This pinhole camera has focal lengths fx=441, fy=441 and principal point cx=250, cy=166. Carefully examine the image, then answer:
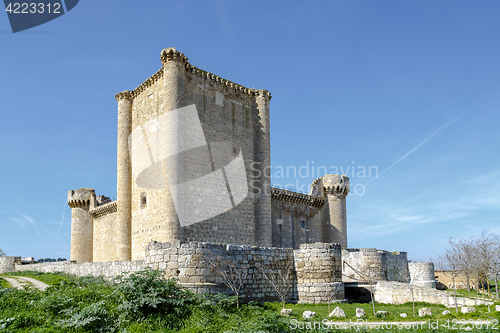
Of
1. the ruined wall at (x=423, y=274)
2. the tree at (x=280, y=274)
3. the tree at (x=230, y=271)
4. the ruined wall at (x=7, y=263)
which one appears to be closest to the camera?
the tree at (x=230, y=271)

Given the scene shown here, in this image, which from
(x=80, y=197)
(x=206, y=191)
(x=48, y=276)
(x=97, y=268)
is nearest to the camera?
(x=97, y=268)

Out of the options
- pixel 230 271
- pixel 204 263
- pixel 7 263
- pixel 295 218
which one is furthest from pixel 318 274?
pixel 7 263

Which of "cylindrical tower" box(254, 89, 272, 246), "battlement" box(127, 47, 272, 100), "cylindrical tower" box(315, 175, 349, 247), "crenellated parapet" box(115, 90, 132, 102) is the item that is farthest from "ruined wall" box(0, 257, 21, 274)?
"cylindrical tower" box(315, 175, 349, 247)

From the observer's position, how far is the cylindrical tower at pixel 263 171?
26438 mm

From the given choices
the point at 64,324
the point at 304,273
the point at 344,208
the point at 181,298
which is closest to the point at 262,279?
the point at 304,273

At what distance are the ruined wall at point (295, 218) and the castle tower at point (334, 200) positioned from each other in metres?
0.59

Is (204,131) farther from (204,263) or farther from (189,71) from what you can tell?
(204,263)

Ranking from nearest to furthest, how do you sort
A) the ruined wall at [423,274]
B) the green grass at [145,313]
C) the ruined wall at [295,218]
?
1. the green grass at [145,313]
2. the ruined wall at [295,218]
3. the ruined wall at [423,274]

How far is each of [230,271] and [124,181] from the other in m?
15.0

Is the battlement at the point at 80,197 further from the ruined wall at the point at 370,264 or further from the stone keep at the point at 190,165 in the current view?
the ruined wall at the point at 370,264

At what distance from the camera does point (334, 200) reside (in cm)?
3544

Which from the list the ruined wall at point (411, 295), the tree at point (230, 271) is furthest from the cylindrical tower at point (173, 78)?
the ruined wall at point (411, 295)

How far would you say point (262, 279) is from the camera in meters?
15.4

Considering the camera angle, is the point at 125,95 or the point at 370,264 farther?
the point at 125,95
